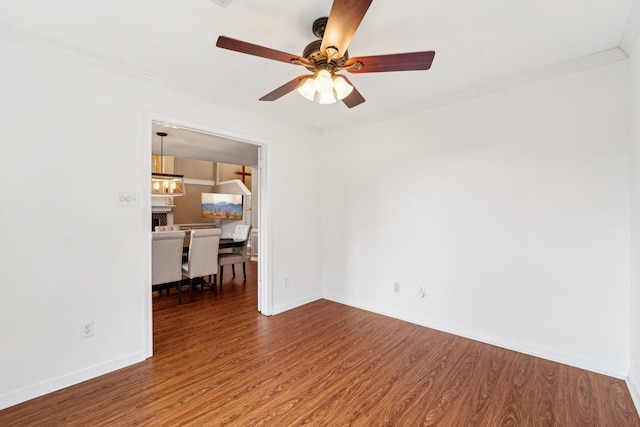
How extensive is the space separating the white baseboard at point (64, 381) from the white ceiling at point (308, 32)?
7.89ft

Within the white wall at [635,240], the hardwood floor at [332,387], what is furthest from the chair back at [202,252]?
the white wall at [635,240]

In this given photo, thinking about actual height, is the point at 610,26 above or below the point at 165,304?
above

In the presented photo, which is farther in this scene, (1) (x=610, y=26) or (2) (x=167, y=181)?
(2) (x=167, y=181)

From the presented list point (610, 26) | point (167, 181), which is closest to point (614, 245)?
point (610, 26)

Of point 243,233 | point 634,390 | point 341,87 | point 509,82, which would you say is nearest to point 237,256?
point 243,233

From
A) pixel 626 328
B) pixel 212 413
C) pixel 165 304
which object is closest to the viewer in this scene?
pixel 212 413

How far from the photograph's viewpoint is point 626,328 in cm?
214

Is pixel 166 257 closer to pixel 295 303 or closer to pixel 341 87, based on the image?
pixel 295 303

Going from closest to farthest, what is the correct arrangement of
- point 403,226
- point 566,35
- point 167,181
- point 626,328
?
point 566,35 < point 626,328 < point 403,226 < point 167,181

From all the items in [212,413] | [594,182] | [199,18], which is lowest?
[212,413]

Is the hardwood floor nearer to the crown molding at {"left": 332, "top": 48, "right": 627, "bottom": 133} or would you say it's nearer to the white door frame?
the white door frame

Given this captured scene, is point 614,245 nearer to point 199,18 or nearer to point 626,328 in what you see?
point 626,328

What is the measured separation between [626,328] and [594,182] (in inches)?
44.2

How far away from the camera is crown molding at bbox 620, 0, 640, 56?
1723 mm
